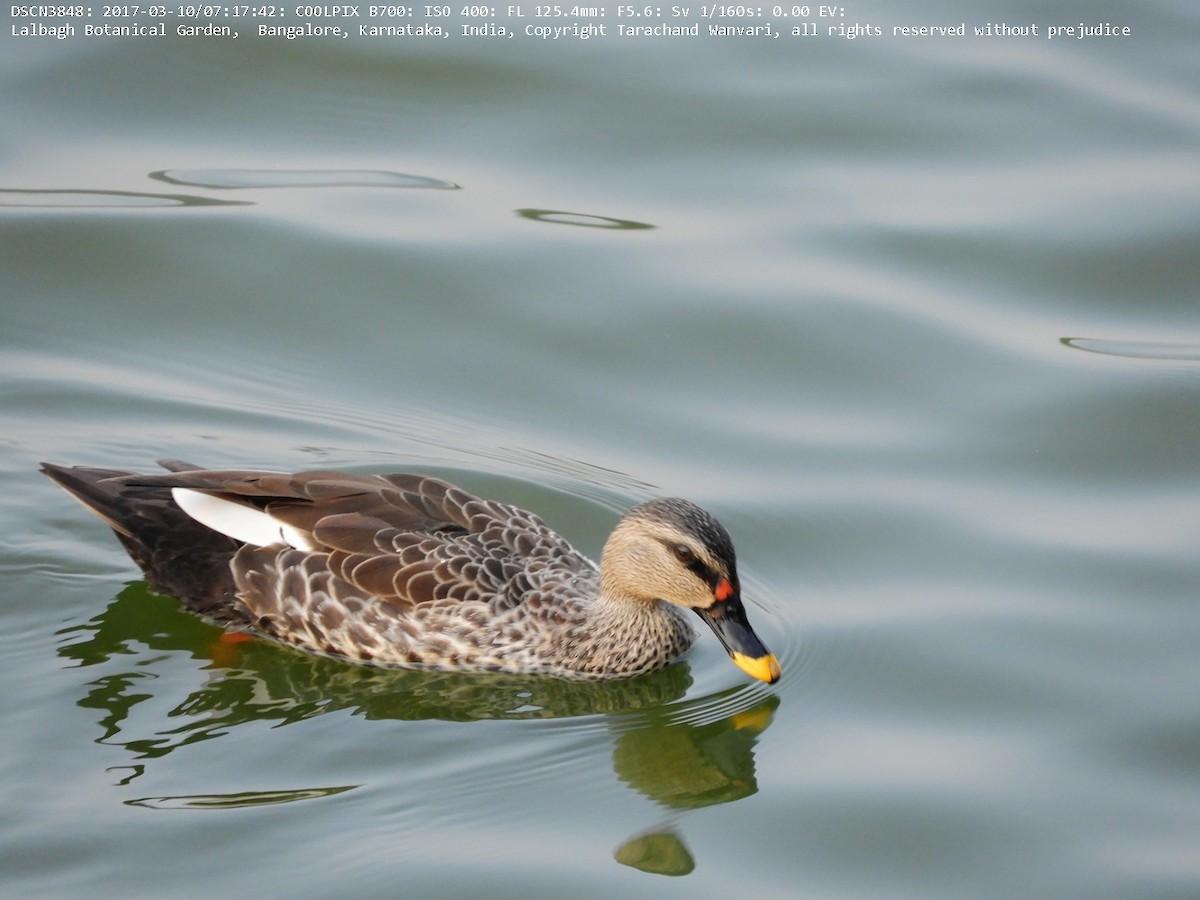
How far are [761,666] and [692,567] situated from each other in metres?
0.54

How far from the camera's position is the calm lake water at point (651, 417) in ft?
21.7

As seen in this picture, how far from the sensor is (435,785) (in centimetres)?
677

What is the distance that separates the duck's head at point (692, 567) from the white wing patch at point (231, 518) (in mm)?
1653

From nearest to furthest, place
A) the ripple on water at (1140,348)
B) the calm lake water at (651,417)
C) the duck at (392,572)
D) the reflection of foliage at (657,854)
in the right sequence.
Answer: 1. the reflection of foliage at (657,854)
2. the calm lake water at (651,417)
3. the duck at (392,572)
4. the ripple on water at (1140,348)

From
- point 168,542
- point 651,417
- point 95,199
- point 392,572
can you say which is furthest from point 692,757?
point 95,199

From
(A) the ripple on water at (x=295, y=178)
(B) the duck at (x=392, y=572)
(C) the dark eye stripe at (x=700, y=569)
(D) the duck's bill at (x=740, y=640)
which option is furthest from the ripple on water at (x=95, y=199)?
(D) the duck's bill at (x=740, y=640)

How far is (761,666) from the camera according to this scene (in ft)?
24.2

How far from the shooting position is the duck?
7.80m

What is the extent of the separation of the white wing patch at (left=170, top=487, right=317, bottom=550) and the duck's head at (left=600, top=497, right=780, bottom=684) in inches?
65.1

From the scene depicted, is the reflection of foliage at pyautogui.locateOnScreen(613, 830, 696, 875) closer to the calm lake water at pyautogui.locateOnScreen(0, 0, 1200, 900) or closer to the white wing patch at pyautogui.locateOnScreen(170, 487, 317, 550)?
the calm lake water at pyautogui.locateOnScreen(0, 0, 1200, 900)

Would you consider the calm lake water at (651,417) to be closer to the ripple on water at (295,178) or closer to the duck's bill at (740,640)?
the ripple on water at (295,178)

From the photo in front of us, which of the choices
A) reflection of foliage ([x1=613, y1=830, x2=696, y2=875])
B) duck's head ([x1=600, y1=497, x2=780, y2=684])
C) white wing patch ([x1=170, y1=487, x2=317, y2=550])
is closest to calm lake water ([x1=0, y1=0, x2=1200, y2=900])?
reflection of foliage ([x1=613, y1=830, x2=696, y2=875])

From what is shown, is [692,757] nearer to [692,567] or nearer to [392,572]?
[692,567]

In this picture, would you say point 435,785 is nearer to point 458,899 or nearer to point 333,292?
point 458,899
